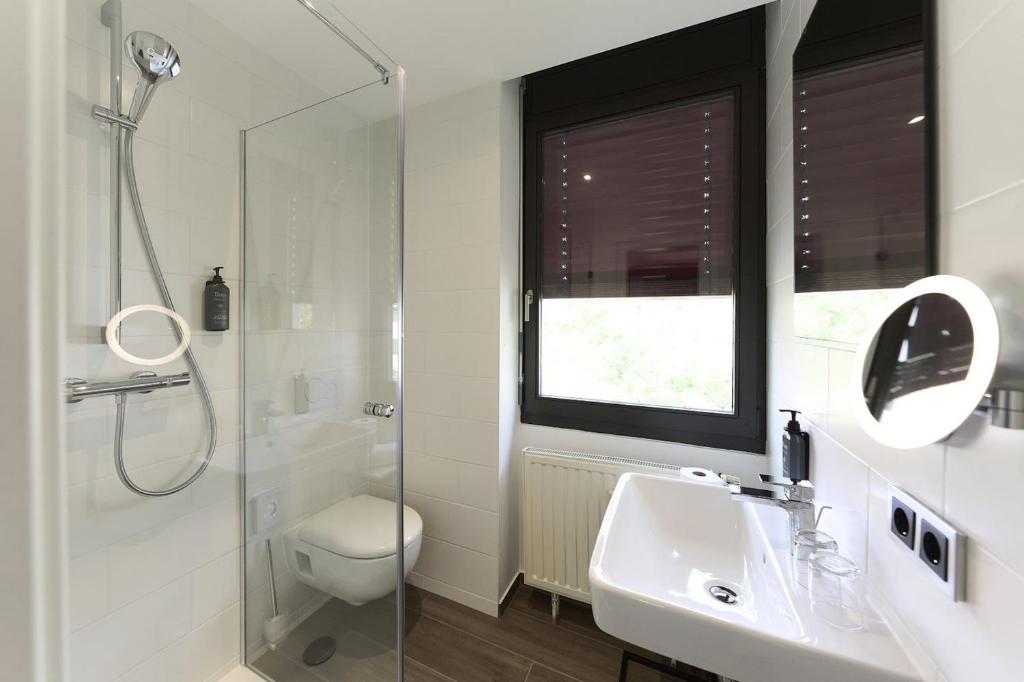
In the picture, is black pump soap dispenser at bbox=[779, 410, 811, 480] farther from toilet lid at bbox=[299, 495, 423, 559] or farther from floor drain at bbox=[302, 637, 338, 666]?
floor drain at bbox=[302, 637, 338, 666]

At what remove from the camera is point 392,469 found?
1.25 m

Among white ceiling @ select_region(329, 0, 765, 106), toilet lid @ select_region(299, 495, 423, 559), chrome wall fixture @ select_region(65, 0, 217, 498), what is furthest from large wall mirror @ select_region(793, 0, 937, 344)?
chrome wall fixture @ select_region(65, 0, 217, 498)

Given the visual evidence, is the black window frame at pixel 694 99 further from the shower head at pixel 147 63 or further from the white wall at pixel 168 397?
the shower head at pixel 147 63

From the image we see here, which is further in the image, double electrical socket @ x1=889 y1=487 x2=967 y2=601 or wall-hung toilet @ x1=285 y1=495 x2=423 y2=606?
wall-hung toilet @ x1=285 y1=495 x2=423 y2=606

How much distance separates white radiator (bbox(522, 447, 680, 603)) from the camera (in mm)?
1526

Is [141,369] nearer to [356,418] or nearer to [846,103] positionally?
[356,418]

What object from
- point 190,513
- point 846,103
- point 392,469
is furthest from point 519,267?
point 190,513

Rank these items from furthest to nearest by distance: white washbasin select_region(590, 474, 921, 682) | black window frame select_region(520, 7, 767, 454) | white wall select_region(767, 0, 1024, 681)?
black window frame select_region(520, 7, 767, 454), white washbasin select_region(590, 474, 921, 682), white wall select_region(767, 0, 1024, 681)

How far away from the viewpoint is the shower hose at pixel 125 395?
3.20 ft

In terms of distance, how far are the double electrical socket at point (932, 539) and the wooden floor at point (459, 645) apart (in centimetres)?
119

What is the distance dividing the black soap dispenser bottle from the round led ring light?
0.19 ft

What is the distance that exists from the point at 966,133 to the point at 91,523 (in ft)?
6.15

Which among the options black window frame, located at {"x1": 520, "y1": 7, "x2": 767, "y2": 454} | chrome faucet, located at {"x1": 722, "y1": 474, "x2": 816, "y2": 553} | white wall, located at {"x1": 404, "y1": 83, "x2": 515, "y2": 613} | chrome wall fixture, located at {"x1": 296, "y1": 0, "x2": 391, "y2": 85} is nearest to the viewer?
chrome faucet, located at {"x1": 722, "y1": 474, "x2": 816, "y2": 553}

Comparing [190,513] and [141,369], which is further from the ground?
[141,369]
